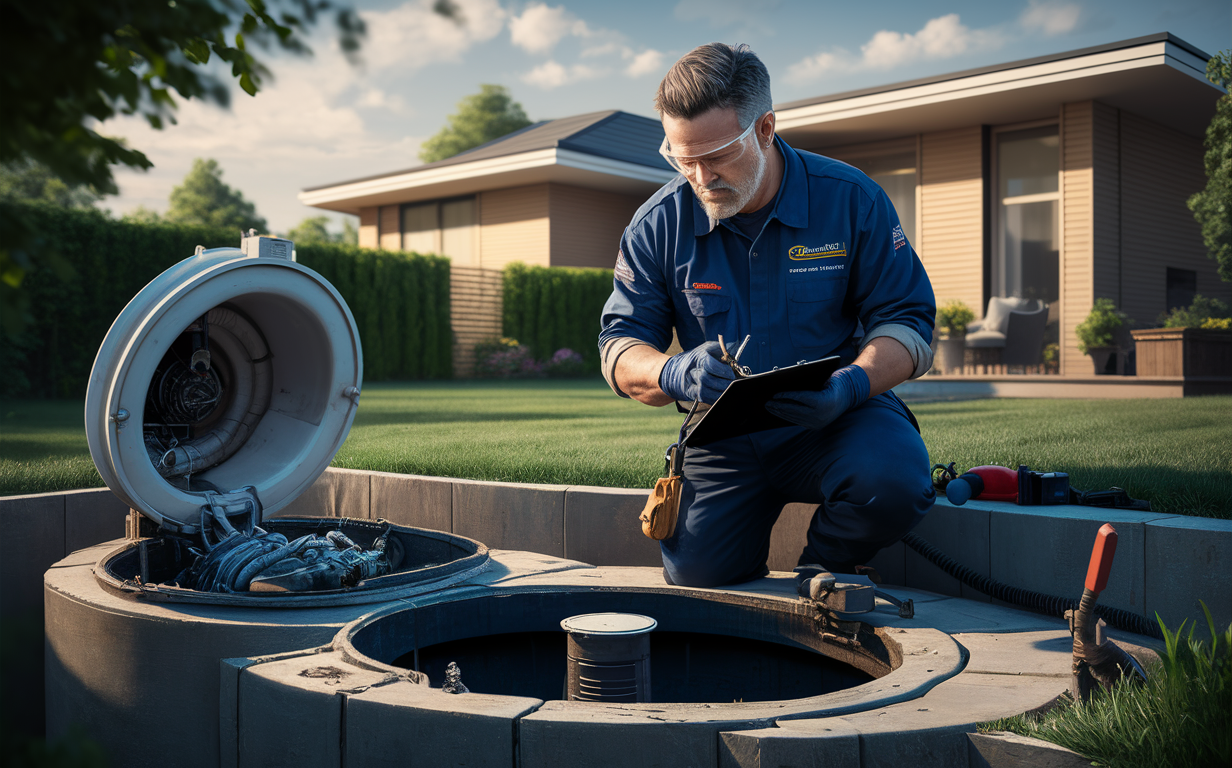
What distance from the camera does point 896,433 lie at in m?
2.59

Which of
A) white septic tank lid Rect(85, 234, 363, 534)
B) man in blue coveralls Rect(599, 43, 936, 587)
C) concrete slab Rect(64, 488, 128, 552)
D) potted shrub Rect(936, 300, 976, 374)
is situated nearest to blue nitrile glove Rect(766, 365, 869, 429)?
man in blue coveralls Rect(599, 43, 936, 587)

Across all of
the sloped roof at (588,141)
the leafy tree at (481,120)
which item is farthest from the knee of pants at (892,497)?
the leafy tree at (481,120)

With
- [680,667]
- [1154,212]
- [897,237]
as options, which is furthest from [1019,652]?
[1154,212]

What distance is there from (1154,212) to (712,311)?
11915mm

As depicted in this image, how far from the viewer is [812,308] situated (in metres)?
2.76

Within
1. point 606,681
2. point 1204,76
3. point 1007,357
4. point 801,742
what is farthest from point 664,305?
point 1204,76

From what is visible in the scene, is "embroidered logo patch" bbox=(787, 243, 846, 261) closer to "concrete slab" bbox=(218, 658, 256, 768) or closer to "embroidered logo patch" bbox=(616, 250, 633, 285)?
"embroidered logo patch" bbox=(616, 250, 633, 285)

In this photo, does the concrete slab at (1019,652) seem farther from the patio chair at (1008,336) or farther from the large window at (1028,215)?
the large window at (1028,215)

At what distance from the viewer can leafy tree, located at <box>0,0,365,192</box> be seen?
0.71 metres

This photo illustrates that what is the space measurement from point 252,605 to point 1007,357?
10.3 meters

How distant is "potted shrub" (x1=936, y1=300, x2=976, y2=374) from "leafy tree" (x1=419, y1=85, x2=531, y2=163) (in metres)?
34.5

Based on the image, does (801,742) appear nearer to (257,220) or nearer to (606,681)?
(606,681)

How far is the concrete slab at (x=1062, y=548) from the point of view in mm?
2307

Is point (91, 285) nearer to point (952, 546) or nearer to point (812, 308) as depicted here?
point (812, 308)
